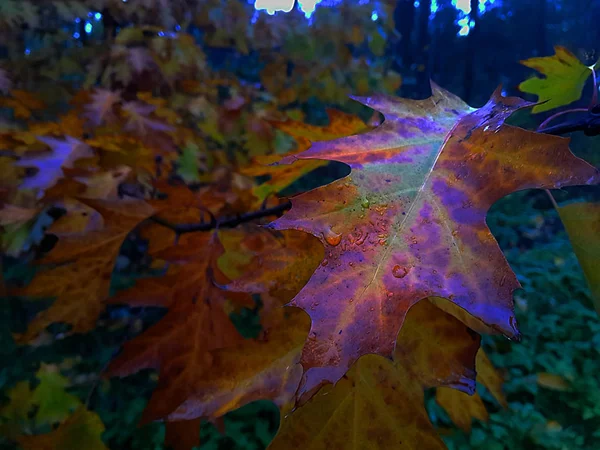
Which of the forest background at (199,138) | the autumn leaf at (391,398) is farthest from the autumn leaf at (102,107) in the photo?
the autumn leaf at (391,398)

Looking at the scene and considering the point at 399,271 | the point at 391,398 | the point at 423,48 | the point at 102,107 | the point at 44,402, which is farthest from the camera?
the point at 423,48

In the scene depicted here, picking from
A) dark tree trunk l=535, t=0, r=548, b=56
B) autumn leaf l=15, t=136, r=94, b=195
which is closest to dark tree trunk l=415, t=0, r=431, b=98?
dark tree trunk l=535, t=0, r=548, b=56

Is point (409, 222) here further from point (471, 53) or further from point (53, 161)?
point (471, 53)

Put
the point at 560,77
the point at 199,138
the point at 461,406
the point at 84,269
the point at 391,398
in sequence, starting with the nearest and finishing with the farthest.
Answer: the point at 391,398 < the point at 560,77 < the point at 84,269 < the point at 461,406 < the point at 199,138

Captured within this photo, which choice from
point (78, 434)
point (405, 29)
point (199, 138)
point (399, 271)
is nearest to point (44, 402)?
point (78, 434)

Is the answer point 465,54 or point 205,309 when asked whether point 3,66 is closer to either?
point 205,309

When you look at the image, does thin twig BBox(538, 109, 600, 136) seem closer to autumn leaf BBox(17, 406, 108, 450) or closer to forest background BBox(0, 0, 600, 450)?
forest background BBox(0, 0, 600, 450)
